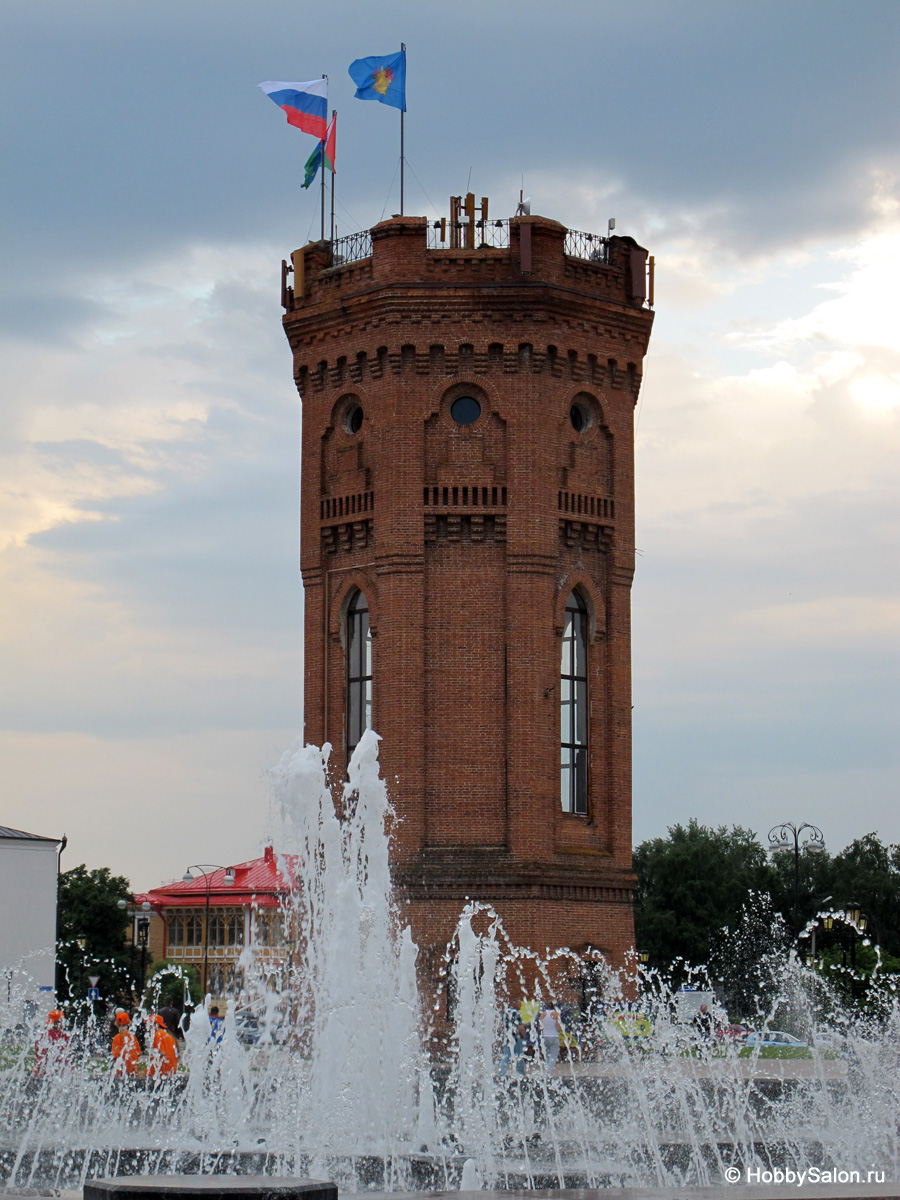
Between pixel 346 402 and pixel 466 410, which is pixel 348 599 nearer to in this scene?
pixel 346 402

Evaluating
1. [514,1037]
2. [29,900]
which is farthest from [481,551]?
[29,900]

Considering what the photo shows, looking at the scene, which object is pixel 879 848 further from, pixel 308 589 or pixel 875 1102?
pixel 875 1102

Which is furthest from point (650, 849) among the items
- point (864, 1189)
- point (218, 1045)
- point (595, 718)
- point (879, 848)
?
point (864, 1189)

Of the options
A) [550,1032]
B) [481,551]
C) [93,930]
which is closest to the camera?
[550,1032]

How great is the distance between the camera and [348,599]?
33.0 m

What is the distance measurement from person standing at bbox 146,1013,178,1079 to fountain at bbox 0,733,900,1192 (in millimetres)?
199

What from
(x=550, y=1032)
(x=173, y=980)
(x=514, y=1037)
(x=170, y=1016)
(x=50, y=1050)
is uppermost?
(x=170, y=1016)

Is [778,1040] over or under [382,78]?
under

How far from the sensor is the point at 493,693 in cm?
3116

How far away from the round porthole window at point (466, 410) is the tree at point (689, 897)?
3384 cm

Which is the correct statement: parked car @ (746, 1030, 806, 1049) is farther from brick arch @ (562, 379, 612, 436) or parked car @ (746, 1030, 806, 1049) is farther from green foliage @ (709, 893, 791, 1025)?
green foliage @ (709, 893, 791, 1025)

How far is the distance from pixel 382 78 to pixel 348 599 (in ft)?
31.9

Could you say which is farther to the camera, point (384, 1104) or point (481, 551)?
point (481, 551)

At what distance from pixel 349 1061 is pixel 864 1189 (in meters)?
9.08
